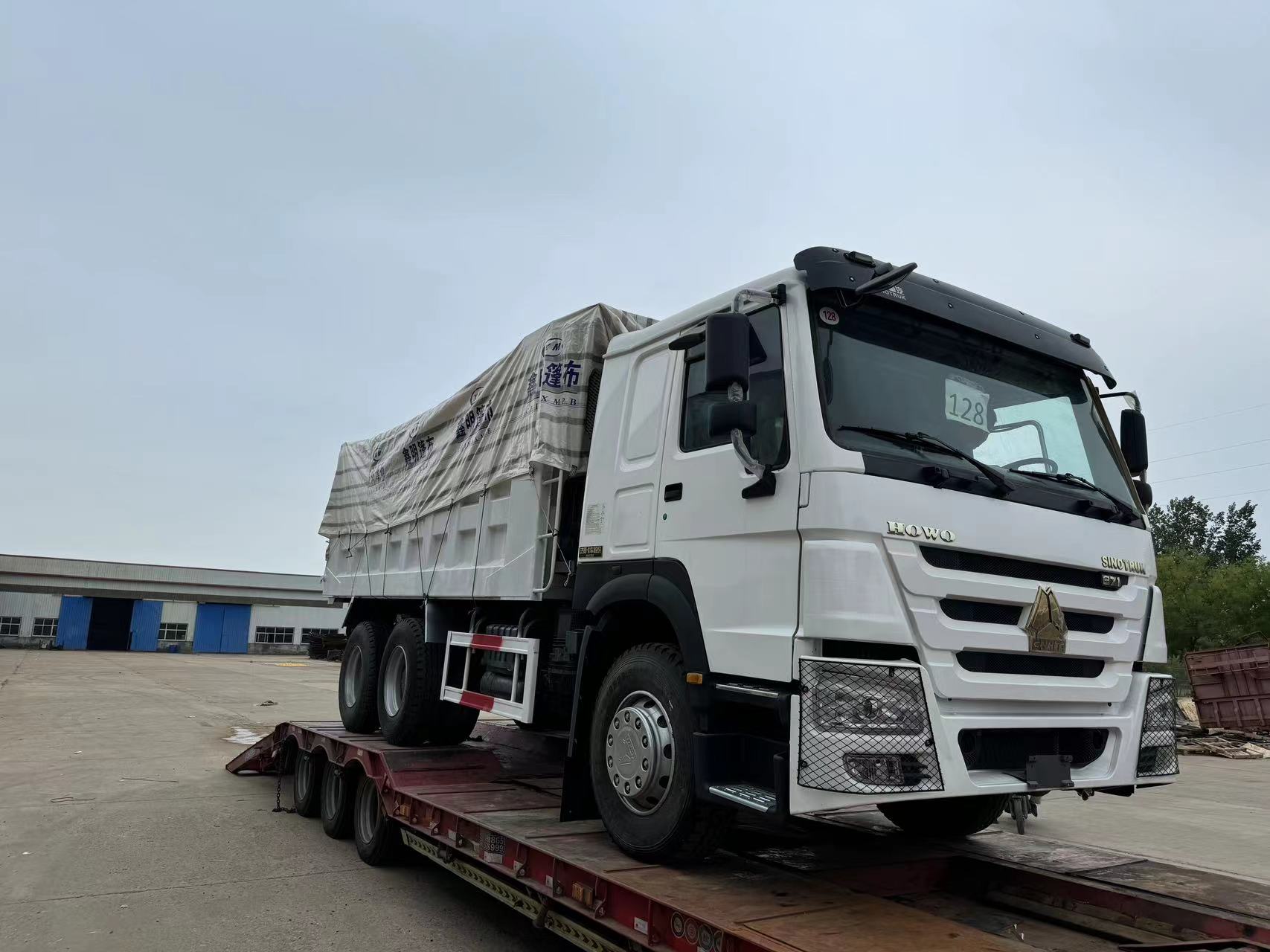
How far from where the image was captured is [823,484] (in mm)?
3607

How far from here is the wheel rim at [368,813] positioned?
6.78 m

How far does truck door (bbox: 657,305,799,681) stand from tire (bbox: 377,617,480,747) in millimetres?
3731

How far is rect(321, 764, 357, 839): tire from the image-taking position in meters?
7.49

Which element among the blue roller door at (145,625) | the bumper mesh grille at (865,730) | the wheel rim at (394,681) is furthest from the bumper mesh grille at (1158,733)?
the blue roller door at (145,625)

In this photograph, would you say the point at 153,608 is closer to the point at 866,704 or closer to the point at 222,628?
the point at 222,628

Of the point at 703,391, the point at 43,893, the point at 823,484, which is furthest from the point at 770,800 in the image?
the point at 43,893

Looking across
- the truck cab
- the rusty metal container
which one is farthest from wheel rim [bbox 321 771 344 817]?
the rusty metal container

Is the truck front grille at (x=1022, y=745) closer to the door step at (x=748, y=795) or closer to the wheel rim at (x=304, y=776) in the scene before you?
the door step at (x=748, y=795)

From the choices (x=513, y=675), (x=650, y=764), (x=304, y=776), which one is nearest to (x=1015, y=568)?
(x=650, y=764)

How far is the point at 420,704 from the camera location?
7.48 metres

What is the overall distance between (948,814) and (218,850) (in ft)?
18.1

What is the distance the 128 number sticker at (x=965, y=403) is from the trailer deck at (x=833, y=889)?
2.14m

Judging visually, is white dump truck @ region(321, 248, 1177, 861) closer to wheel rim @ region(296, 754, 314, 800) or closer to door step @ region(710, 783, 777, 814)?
door step @ region(710, 783, 777, 814)

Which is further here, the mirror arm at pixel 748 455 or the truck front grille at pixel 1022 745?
the mirror arm at pixel 748 455
